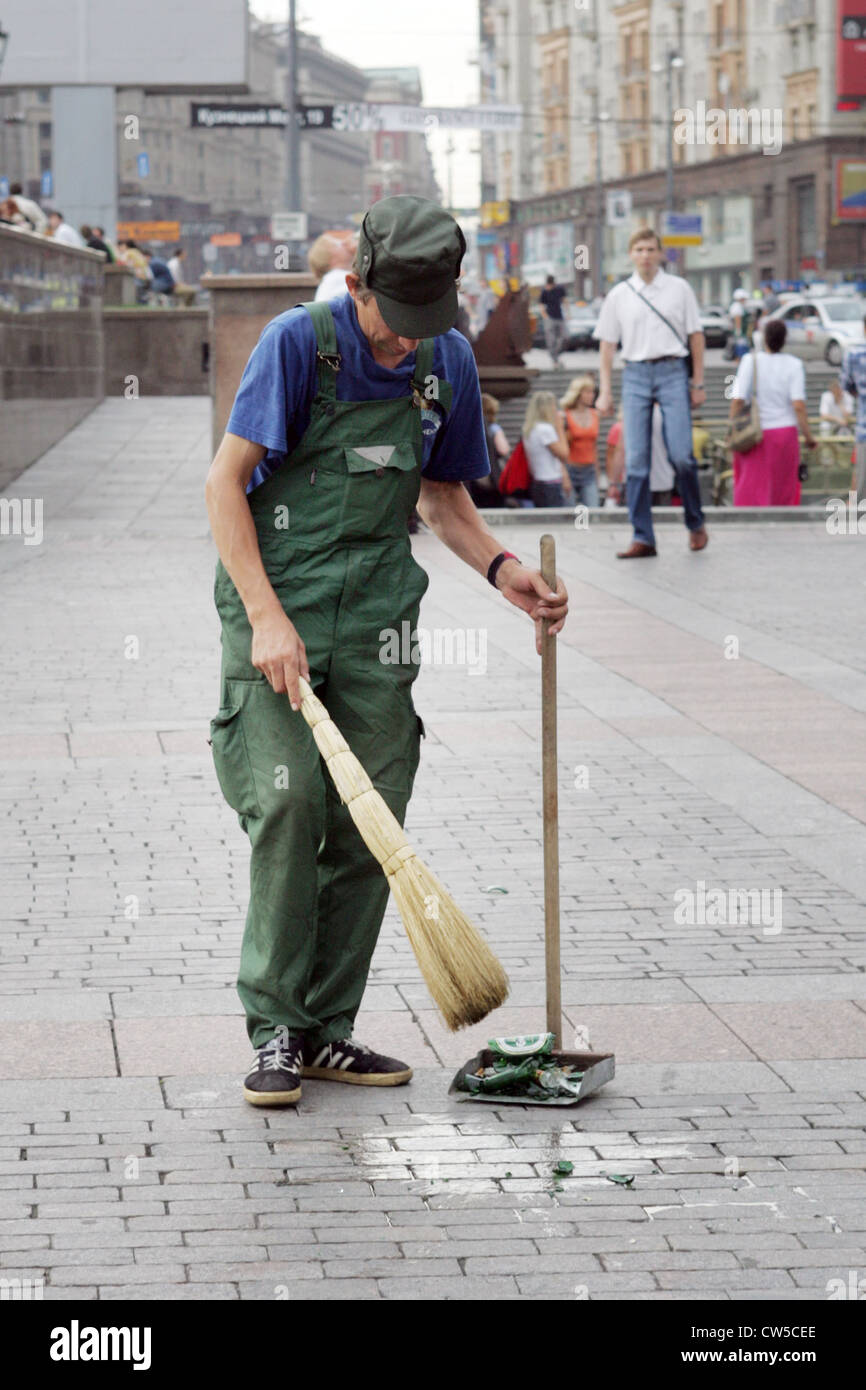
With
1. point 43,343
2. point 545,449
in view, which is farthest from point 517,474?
point 43,343

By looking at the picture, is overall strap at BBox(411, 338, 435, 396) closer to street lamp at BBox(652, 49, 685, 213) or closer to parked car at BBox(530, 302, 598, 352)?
parked car at BBox(530, 302, 598, 352)

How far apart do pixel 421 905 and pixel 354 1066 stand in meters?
0.56

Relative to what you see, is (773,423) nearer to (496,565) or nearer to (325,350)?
(496,565)

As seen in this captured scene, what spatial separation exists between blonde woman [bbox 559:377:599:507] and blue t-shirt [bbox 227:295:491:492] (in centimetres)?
1339

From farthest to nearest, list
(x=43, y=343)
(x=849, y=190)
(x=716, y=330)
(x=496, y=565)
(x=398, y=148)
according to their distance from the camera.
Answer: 1. (x=398, y=148)
2. (x=849, y=190)
3. (x=716, y=330)
4. (x=43, y=343)
5. (x=496, y=565)

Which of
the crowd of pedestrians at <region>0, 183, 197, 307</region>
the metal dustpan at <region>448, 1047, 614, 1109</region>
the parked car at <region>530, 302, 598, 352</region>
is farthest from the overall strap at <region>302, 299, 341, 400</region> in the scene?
the parked car at <region>530, 302, 598, 352</region>

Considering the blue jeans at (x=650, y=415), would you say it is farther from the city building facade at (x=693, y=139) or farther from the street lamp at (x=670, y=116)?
the street lamp at (x=670, y=116)

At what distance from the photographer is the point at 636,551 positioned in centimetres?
1312

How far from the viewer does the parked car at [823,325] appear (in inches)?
1725

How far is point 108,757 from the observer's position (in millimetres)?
7488

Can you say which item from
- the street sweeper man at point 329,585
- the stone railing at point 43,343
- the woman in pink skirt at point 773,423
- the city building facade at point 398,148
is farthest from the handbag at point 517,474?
the city building facade at point 398,148

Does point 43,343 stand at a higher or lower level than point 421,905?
higher

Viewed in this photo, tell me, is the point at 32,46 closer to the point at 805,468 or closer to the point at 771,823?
the point at 805,468
